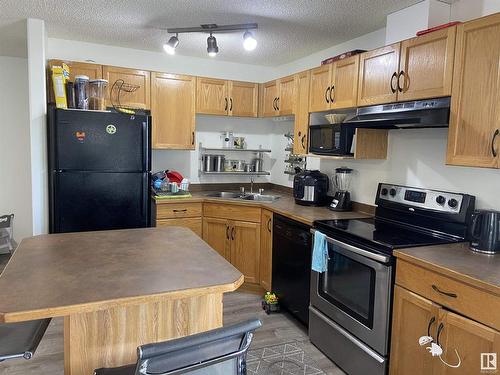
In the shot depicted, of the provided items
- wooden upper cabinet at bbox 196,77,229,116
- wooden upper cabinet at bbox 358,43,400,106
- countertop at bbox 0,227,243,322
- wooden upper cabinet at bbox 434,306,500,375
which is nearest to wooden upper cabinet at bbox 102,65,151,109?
wooden upper cabinet at bbox 196,77,229,116

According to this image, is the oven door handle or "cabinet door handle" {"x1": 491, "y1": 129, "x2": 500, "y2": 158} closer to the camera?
"cabinet door handle" {"x1": 491, "y1": 129, "x2": 500, "y2": 158}

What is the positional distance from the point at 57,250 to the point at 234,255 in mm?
2132

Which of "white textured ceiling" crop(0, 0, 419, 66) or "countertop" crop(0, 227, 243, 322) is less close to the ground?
"white textured ceiling" crop(0, 0, 419, 66)

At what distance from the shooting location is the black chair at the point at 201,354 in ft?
3.09

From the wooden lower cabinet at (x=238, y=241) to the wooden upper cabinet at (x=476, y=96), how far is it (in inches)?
78.0

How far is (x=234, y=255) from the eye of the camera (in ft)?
12.1

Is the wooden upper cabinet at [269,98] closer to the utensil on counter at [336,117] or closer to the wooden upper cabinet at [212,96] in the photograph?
the wooden upper cabinet at [212,96]

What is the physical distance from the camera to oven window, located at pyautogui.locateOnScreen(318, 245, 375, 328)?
2.17 m

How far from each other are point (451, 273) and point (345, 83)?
1.69m

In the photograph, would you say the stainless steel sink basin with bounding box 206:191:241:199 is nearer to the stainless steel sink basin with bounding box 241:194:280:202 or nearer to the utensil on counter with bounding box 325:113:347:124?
the stainless steel sink basin with bounding box 241:194:280:202

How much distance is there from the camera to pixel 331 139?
9.76ft

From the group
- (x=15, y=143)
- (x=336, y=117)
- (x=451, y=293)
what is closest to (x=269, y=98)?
(x=336, y=117)

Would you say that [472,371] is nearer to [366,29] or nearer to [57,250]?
[57,250]

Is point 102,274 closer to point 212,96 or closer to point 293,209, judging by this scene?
Answer: point 293,209
